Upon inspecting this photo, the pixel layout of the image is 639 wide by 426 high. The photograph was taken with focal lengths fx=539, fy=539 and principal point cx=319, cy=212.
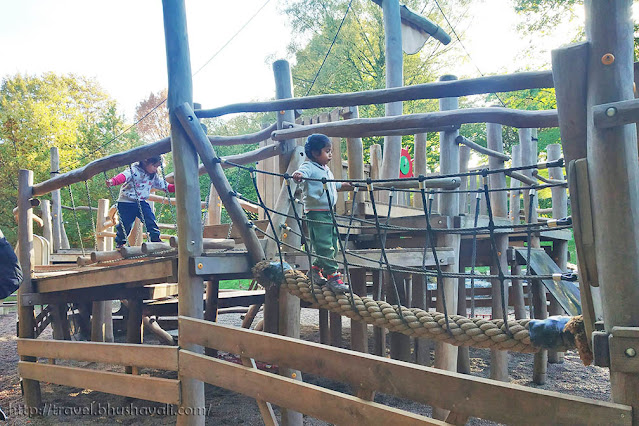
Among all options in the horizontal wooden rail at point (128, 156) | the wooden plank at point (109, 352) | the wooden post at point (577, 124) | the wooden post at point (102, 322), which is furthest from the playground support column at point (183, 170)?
the wooden post at point (102, 322)

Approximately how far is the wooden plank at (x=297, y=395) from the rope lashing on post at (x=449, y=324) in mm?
431

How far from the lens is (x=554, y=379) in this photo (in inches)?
218

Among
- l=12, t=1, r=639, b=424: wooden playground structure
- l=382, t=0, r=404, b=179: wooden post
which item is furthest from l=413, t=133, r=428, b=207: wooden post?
l=382, t=0, r=404, b=179: wooden post

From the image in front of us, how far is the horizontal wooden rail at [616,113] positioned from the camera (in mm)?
1573

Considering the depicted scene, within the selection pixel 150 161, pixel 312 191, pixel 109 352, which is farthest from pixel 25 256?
pixel 312 191

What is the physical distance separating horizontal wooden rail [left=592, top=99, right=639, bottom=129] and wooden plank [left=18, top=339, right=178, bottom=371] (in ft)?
8.72

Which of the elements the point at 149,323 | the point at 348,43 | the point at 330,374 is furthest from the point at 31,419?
the point at 348,43

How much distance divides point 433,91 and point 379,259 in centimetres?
165

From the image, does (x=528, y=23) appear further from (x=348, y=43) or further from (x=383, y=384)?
→ (x=383, y=384)

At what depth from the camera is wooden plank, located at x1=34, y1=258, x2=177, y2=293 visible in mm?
3648

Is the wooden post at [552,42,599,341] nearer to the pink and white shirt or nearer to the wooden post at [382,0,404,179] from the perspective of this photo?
the wooden post at [382,0,404,179]

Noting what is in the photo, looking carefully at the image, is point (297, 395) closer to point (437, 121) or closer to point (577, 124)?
point (437, 121)

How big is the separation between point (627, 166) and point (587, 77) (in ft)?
1.03

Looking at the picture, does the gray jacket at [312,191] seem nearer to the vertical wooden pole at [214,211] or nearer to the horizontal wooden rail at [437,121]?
the horizontal wooden rail at [437,121]
